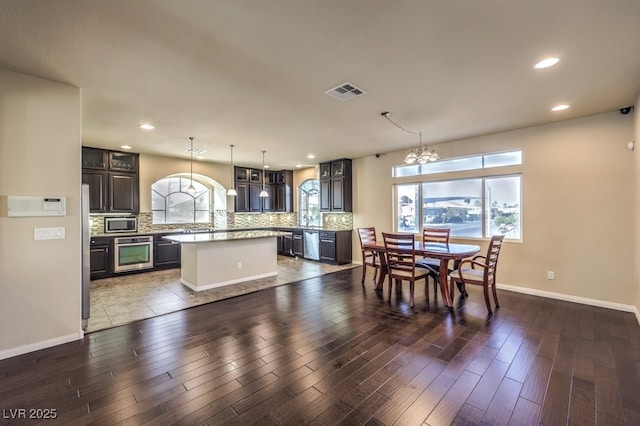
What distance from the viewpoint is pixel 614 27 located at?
6.82 ft

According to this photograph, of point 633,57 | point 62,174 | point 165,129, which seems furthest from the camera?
point 165,129

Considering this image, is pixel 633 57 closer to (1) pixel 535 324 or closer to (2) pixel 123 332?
(1) pixel 535 324

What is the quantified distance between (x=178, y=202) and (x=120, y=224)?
1.54 metres

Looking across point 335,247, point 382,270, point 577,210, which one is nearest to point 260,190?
point 335,247

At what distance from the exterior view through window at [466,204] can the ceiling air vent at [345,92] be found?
310 cm

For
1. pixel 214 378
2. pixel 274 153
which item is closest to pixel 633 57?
pixel 214 378

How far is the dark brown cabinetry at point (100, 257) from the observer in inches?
214

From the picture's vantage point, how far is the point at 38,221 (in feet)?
9.12

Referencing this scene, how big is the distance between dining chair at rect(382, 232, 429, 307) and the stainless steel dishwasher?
325cm

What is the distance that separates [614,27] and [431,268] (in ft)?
10.3

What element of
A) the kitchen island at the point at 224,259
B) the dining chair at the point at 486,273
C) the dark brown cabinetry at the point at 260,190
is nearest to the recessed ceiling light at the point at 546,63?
the dining chair at the point at 486,273

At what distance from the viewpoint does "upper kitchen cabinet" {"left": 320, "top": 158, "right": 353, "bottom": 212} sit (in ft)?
23.2

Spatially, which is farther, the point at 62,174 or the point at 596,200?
the point at 596,200

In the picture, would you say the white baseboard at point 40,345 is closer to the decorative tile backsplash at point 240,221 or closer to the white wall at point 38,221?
the white wall at point 38,221
